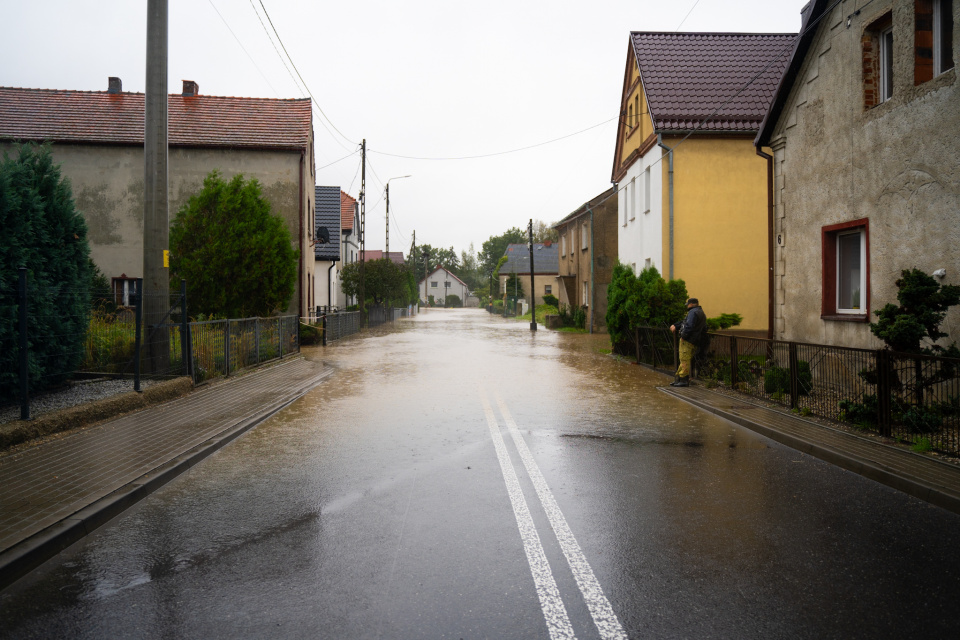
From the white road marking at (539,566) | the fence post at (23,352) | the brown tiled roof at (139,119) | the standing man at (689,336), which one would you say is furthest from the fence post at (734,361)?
the brown tiled roof at (139,119)

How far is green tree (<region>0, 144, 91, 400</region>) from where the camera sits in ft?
24.7

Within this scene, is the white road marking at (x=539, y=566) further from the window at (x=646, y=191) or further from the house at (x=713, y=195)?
the window at (x=646, y=191)

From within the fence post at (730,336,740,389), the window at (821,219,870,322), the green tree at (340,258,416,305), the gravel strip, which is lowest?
the gravel strip

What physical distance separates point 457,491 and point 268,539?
5.55ft

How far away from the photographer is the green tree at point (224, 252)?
17047 millimetres

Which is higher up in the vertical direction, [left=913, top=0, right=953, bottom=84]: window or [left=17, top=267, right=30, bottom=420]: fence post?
[left=913, top=0, right=953, bottom=84]: window

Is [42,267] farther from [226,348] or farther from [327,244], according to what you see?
[327,244]

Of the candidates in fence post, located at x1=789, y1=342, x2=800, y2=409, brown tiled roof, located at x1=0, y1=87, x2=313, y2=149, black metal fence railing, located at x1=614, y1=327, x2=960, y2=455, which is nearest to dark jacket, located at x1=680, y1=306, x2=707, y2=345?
black metal fence railing, located at x1=614, y1=327, x2=960, y2=455

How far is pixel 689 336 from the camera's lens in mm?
12945

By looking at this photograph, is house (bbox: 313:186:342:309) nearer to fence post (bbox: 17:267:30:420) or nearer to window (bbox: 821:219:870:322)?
Answer: window (bbox: 821:219:870:322)

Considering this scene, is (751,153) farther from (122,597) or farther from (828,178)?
(122,597)

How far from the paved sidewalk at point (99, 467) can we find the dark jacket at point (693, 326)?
752cm

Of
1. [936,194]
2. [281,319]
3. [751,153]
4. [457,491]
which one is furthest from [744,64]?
[457,491]

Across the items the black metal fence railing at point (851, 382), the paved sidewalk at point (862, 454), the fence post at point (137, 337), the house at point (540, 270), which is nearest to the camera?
the paved sidewalk at point (862, 454)
